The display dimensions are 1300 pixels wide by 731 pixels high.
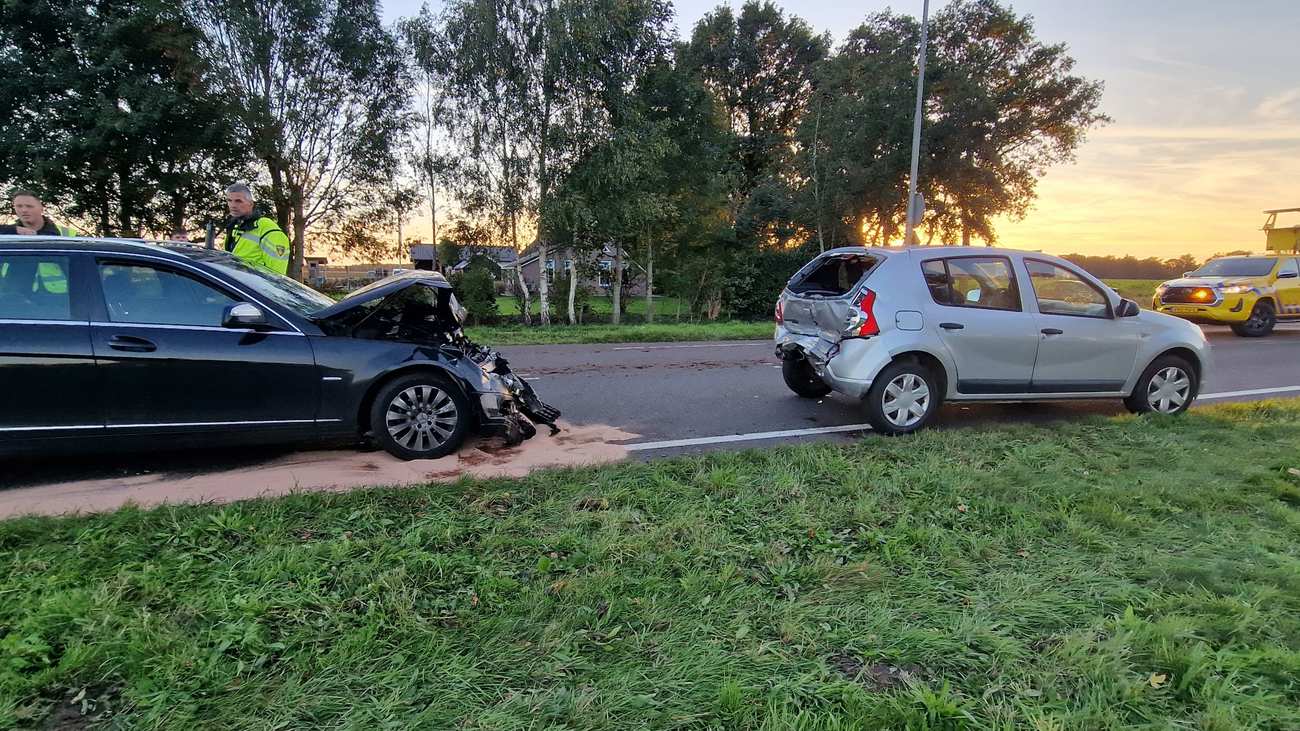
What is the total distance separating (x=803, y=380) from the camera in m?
6.96

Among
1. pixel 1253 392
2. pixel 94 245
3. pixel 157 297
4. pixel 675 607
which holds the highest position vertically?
pixel 94 245

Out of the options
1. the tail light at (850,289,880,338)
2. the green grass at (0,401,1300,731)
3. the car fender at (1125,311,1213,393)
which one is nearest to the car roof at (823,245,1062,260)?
the tail light at (850,289,880,338)

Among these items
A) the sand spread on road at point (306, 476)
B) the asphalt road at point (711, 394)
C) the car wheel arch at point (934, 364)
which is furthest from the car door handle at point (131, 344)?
the car wheel arch at point (934, 364)

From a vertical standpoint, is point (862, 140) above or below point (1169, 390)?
above

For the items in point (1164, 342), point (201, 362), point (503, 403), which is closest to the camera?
point (201, 362)

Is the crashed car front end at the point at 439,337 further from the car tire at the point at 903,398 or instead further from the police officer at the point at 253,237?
the car tire at the point at 903,398

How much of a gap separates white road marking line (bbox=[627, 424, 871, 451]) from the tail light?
2.96ft

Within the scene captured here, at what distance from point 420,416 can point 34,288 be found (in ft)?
7.95

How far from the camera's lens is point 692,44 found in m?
32.3

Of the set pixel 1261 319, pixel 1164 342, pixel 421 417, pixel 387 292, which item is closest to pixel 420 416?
pixel 421 417

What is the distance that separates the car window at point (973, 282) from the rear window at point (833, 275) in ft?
1.73

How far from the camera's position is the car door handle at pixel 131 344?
3973 millimetres

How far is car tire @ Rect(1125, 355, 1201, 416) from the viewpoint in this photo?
606cm

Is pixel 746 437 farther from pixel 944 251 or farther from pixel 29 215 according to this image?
pixel 29 215
